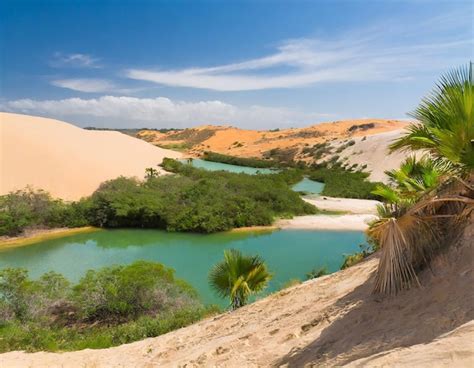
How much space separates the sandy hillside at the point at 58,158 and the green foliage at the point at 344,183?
68.5 ft

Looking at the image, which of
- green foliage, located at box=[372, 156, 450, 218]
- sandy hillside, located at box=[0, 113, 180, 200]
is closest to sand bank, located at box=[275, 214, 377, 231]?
green foliage, located at box=[372, 156, 450, 218]

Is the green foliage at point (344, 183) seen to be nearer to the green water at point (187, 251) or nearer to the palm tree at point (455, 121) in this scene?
the green water at point (187, 251)

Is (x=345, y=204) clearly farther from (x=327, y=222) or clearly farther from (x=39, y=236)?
(x=39, y=236)

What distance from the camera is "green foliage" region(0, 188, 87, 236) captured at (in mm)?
23734

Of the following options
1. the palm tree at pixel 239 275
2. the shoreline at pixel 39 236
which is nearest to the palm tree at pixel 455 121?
the palm tree at pixel 239 275

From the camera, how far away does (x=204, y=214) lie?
24562 millimetres

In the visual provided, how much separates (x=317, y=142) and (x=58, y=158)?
4168cm

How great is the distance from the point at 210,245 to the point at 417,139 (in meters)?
17.8

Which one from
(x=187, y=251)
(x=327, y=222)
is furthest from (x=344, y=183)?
(x=187, y=251)

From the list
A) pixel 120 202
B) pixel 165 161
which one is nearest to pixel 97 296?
pixel 120 202

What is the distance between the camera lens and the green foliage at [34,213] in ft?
77.9

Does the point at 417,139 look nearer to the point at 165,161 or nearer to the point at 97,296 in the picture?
the point at 97,296

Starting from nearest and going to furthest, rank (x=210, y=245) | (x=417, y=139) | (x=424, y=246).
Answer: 1. (x=417, y=139)
2. (x=424, y=246)
3. (x=210, y=245)

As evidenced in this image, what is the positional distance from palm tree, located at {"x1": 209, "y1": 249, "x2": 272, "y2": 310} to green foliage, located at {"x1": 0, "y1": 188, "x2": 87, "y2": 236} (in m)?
20.3
